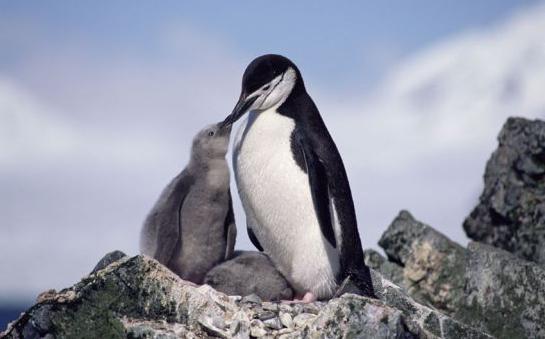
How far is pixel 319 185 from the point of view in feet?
22.8

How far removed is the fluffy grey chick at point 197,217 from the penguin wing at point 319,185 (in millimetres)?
924

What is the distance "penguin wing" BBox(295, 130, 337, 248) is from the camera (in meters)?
6.92

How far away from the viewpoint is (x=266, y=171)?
7.04 metres

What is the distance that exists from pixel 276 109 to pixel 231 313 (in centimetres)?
198

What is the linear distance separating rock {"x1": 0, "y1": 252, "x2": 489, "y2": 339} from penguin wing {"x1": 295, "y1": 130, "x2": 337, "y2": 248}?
Answer: 125 centimetres

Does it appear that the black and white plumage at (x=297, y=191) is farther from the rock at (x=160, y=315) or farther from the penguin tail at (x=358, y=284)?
the rock at (x=160, y=315)

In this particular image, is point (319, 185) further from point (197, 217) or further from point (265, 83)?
point (197, 217)

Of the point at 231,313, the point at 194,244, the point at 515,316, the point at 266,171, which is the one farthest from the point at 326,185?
the point at 515,316

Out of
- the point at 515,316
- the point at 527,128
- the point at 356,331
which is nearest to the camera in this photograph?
the point at 356,331

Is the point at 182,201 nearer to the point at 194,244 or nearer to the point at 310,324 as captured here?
the point at 194,244

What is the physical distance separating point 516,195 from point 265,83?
4816 mm

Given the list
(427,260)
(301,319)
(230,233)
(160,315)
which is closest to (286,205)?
(230,233)

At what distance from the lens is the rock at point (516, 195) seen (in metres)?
10.6

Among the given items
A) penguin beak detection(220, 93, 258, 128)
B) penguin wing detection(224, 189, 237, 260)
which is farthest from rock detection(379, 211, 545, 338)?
penguin beak detection(220, 93, 258, 128)
